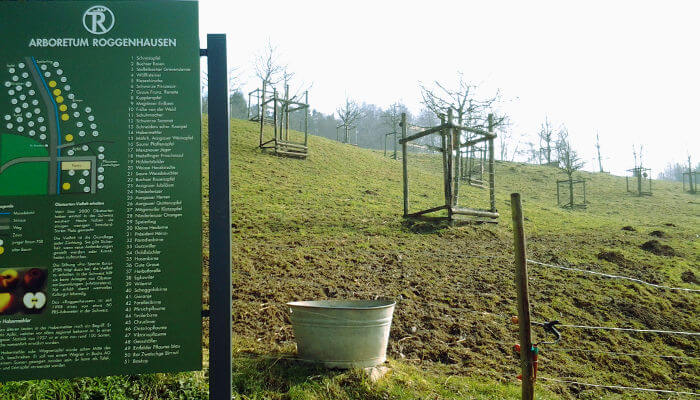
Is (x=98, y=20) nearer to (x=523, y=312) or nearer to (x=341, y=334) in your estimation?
(x=341, y=334)

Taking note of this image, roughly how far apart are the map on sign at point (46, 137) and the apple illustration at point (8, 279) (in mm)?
465

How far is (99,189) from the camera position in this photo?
9.29ft

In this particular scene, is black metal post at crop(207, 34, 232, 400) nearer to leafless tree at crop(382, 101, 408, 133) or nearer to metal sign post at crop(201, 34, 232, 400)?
metal sign post at crop(201, 34, 232, 400)

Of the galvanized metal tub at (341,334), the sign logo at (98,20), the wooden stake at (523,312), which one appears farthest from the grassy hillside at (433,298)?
the sign logo at (98,20)

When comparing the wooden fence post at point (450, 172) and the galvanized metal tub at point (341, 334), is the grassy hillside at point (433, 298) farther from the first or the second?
the wooden fence post at point (450, 172)

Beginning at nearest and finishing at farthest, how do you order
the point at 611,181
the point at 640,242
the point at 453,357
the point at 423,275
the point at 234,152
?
the point at 453,357 → the point at 423,275 → the point at 640,242 → the point at 234,152 → the point at 611,181

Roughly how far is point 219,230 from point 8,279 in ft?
4.02

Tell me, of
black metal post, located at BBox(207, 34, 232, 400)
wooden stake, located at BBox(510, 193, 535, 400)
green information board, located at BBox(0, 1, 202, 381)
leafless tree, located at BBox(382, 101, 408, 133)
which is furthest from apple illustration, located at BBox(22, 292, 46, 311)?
leafless tree, located at BBox(382, 101, 408, 133)

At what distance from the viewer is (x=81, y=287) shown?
275cm

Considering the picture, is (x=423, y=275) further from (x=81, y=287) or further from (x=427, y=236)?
(x=81, y=287)

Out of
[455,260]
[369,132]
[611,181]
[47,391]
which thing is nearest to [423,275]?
[455,260]

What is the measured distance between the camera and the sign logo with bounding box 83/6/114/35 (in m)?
2.97

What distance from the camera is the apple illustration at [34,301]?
2697 mm

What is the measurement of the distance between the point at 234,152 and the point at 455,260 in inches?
418
